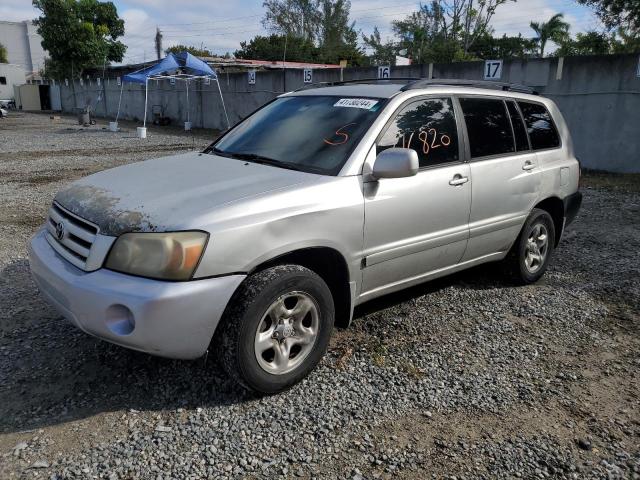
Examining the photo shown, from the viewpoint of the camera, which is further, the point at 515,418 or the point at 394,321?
the point at 394,321

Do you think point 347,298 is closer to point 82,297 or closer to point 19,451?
point 82,297

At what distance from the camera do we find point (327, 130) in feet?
12.0

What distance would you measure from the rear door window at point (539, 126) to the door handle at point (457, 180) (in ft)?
3.79

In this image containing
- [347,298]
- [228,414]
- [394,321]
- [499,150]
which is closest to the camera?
[228,414]

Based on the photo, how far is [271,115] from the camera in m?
4.20

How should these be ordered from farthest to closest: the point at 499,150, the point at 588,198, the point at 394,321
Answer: the point at 588,198 < the point at 499,150 < the point at 394,321

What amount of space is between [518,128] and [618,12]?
17.5 metres

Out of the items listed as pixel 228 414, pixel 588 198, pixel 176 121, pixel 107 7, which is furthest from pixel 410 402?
pixel 107 7

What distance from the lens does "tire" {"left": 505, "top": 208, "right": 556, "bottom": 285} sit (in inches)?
186

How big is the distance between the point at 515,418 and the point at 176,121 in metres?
25.8

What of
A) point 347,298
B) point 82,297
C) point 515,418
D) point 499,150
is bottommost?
point 515,418

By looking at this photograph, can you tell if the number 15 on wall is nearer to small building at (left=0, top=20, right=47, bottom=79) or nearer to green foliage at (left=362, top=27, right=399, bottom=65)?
green foliage at (left=362, top=27, right=399, bottom=65)

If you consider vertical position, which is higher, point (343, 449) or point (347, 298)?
point (347, 298)

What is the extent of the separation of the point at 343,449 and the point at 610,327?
265cm
